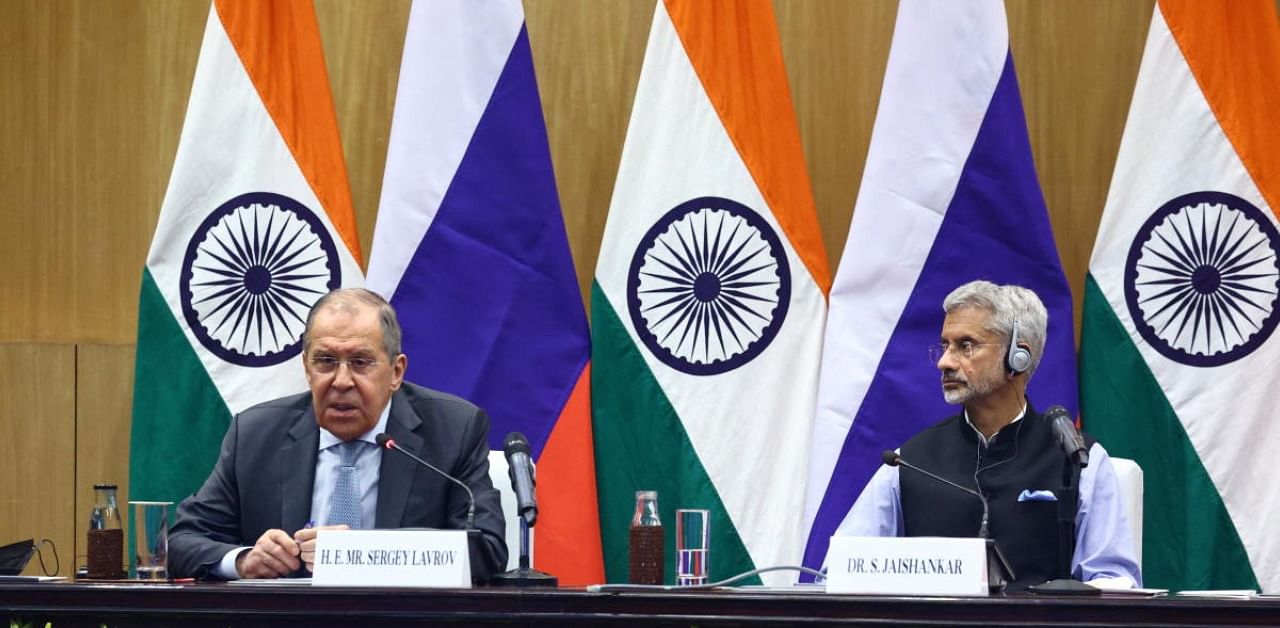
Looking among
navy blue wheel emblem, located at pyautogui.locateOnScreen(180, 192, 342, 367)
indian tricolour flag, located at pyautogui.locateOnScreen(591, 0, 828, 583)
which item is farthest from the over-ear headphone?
navy blue wheel emblem, located at pyautogui.locateOnScreen(180, 192, 342, 367)

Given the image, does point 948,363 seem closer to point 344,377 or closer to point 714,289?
point 714,289

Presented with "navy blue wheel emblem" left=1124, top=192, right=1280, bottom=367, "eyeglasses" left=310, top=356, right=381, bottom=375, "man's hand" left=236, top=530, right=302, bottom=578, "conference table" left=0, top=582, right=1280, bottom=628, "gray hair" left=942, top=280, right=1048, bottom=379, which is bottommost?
"conference table" left=0, top=582, right=1280, bottom=628

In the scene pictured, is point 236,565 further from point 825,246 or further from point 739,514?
point 825,246

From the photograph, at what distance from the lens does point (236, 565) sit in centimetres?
341

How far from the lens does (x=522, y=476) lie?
323 centimetres

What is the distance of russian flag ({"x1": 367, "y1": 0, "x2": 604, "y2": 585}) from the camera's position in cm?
470

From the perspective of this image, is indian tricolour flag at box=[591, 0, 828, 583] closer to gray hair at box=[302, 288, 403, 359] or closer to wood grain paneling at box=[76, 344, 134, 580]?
gray hair at box=[302, 288, 403, 359]

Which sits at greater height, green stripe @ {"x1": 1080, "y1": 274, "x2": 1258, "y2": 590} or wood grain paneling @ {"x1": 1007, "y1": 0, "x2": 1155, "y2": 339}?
wood grain paneling @ {"x1": 1007, "y1": 0, "x2": 1155, "y2": 339}

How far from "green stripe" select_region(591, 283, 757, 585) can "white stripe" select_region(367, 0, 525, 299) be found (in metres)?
0.59

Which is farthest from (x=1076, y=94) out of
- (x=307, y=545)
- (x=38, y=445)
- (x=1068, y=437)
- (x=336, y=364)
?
(x=38, y=445)

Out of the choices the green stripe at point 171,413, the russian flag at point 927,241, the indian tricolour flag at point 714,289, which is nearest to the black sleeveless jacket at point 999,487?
the russian flag at point 927,241

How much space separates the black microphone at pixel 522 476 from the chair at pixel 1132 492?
55.4 inches

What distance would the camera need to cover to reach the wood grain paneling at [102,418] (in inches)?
212

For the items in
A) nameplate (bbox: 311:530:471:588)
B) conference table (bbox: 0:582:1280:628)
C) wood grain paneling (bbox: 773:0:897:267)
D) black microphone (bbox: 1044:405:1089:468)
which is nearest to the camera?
conference table (bbox: 0:582:1280:628)
